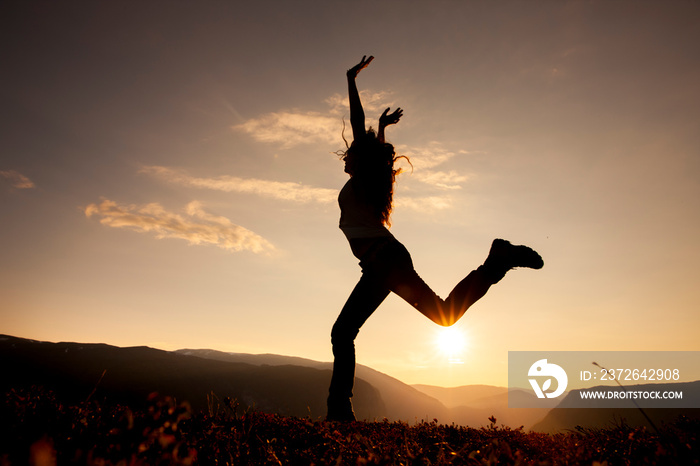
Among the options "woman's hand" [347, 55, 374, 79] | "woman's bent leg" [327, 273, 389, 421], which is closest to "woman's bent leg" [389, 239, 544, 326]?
"woman's bent leg" [327, 273, 389, 421]

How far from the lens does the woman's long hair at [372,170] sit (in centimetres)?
Answer: 514

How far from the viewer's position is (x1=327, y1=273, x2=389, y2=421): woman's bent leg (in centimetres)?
526

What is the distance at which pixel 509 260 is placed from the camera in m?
4.75

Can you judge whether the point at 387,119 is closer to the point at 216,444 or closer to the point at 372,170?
the point at 372,170

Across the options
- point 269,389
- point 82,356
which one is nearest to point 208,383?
point 269,389

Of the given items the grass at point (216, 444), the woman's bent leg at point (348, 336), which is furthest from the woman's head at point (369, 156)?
the grass at point (216, 444)

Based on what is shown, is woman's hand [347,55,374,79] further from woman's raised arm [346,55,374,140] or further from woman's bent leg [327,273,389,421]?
woman's bent leg [327,273,389,421]

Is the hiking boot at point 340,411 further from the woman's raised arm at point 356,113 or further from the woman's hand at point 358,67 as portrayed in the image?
the woman's hand at point 358,67

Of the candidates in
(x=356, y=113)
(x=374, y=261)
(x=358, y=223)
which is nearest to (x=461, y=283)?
(x=374, y=261)

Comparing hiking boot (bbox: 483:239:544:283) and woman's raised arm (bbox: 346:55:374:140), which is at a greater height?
woman's raised arm (bbox: 346:55:374:140)

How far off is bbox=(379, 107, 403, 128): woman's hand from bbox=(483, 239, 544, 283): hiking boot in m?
2.56

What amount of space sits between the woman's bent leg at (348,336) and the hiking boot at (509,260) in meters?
1.44

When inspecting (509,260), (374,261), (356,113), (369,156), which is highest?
(356,113)

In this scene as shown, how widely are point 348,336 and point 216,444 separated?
2.85 metres
